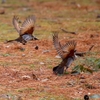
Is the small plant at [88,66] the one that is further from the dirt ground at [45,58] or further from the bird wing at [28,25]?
the bird wing at [28,25]

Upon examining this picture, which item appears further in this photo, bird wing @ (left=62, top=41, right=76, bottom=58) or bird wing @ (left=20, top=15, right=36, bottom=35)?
bird wing @ (left=20, top=15, right=36, bottom=35)

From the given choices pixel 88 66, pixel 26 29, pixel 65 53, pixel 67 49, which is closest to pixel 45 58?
pixel 88 66

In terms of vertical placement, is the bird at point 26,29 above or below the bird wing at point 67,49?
below

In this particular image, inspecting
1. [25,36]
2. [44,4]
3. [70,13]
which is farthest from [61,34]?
[44,4]

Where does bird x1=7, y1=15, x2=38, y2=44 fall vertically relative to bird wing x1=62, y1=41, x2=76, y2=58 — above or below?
below

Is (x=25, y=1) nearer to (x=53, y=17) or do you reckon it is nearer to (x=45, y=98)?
(x=53, y=17)

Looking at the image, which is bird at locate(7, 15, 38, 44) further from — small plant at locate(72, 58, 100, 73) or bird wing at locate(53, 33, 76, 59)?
bird wing at locate(53, 33, 76, 59)

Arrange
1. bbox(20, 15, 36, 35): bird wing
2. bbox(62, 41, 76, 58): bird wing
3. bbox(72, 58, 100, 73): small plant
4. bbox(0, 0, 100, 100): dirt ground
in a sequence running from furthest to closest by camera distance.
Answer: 1. bbox(20, 15, 36, 35): bird wing
2. bbox(72, 58, 100, 73): small plant
3. bbox(62, 41, 76, 58): bird wing
4. bbox(0, 0, 100, 100): dirt ground

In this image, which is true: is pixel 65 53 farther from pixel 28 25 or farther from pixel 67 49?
pixel 28 25

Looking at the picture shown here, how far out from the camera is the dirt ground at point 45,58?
734 cm

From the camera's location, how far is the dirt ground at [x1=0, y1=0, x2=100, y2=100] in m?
7.34

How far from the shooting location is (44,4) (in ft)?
73.6

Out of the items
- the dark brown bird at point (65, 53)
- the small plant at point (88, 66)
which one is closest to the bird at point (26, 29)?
the small plant at point (88, 66)

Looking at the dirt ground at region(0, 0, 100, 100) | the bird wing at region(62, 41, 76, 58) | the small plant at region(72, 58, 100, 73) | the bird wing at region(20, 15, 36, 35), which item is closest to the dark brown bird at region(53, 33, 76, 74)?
the bird wing at region(62, 41, 76, 58)
